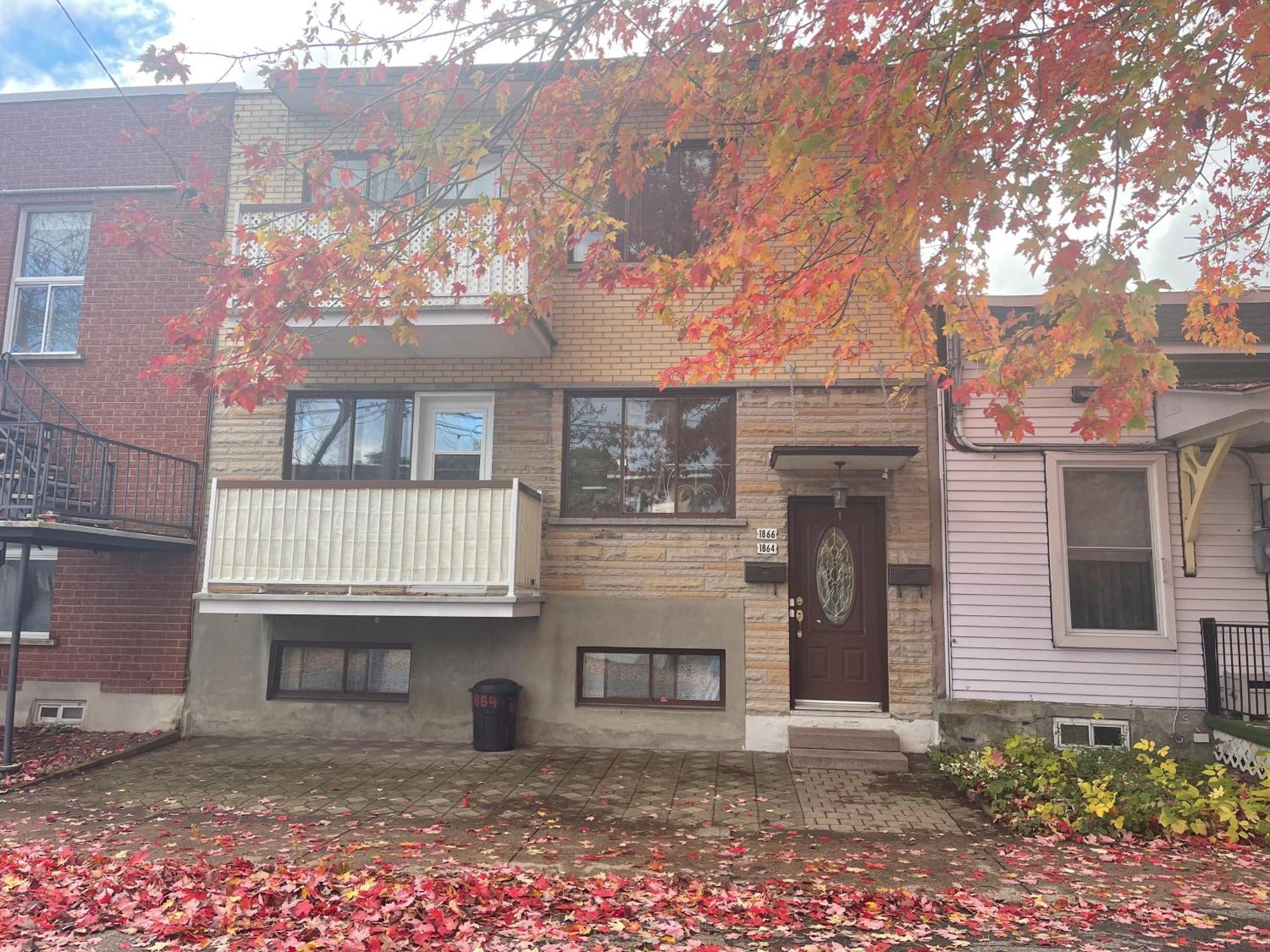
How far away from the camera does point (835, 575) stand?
9438mm

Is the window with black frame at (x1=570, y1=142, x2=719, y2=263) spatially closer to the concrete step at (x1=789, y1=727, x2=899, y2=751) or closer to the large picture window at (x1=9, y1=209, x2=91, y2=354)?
the concrete step at (x1=789, y1=727, x2=899, y2=751)

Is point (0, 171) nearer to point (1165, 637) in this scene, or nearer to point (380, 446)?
point (380, 446)

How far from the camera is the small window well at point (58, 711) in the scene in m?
9.80

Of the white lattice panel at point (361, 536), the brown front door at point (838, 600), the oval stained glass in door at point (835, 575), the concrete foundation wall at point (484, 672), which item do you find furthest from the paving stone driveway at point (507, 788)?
the white lattice panel at point (361, 536)

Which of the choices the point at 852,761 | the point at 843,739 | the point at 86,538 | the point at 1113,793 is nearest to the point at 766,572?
the point at 843,739

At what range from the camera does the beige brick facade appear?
9.16m

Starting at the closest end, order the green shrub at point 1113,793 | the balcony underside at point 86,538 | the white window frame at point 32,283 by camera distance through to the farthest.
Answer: the green shrub at point 1113,793 < the balcony underside at point 86,538 < the white window frame at point 32,283

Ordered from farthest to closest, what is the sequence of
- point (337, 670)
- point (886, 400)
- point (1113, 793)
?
1. point (337, 670)
2. point (886, 400)
3. point (1113, 793)

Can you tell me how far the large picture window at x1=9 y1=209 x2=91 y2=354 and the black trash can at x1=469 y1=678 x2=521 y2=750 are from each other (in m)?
6.77

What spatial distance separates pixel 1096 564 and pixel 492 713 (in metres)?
6.64

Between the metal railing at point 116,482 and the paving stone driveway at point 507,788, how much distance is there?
265 centimetres

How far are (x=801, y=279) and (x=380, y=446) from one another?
17.8 feet

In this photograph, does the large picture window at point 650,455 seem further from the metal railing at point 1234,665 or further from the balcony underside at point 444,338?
the metal railing at point 1234,665

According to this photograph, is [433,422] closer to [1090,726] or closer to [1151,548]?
[1090,726]
